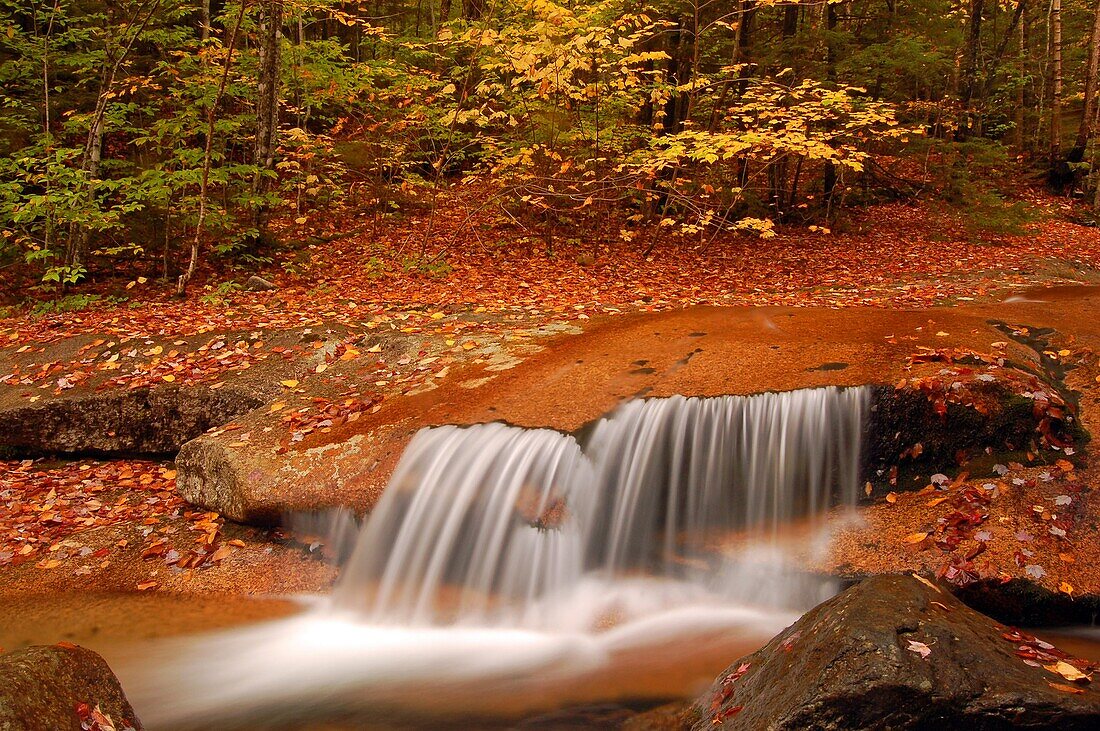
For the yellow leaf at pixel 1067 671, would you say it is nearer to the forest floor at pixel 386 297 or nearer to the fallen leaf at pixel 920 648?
the fallen leaf at pixel 920 648

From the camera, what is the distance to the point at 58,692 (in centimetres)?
296

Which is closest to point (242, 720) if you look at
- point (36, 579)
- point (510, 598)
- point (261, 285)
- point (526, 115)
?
point (510, 598)

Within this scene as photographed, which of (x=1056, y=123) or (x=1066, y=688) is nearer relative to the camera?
(x=1066, y=688)

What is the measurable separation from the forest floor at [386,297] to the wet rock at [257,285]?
12 cm

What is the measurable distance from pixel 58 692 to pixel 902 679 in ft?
11.6

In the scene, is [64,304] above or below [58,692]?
Result: above

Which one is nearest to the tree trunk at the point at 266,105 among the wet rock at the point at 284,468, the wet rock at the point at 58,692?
the wet rock at the point at 284,468

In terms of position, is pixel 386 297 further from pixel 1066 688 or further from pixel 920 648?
pixel 1066 688

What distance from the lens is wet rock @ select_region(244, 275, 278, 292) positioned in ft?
34.8

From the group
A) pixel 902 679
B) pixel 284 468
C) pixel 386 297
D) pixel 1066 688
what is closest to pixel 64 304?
pixel 386 297

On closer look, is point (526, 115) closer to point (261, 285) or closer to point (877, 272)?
point (261, 285)

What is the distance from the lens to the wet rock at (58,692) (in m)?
2.74

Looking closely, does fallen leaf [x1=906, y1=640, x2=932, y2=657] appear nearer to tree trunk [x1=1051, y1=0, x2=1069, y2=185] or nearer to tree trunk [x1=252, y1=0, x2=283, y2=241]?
tree trunk [x1=252, y1=0, x2=283, y2=241]

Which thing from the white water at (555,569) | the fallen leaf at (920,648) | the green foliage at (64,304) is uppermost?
the green foliage at (64,304)
